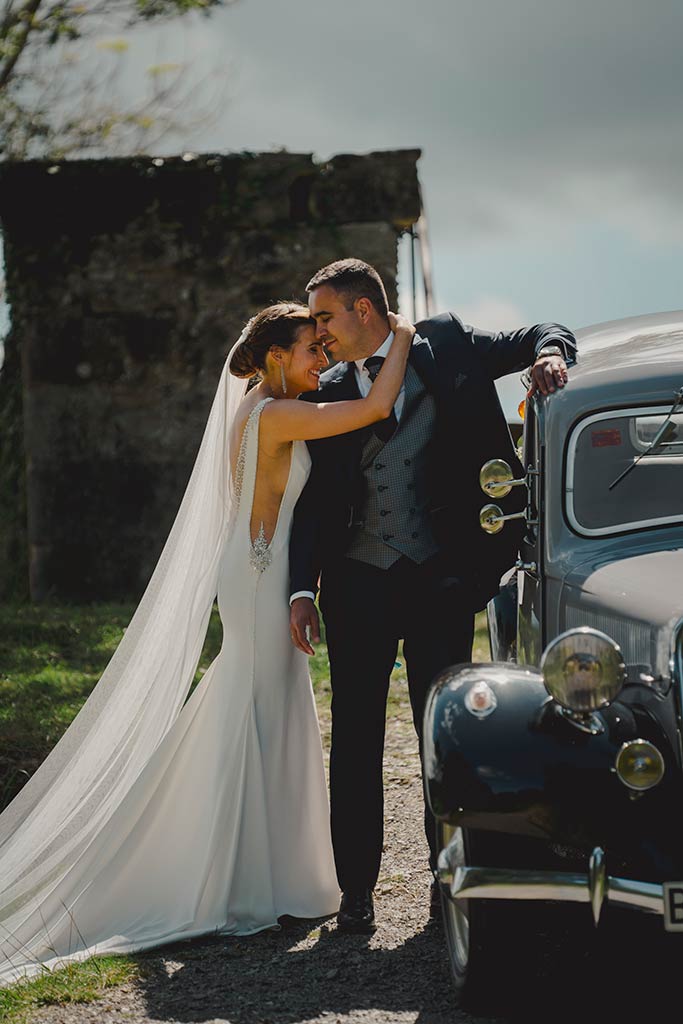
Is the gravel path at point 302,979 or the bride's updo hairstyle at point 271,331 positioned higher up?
the bride's updo hairstyle at point 271,331

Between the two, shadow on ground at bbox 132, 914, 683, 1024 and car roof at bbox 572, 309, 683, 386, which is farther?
car roof at bbox 572, 309, 683, 386

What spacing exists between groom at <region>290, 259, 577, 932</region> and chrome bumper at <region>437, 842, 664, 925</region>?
1.13 m

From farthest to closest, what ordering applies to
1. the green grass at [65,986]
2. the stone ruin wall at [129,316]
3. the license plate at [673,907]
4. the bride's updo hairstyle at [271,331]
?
1. the stone ruin wall at [129,316]
2. the bride's updo hairstyle at [271,331]
3. the green grass at [65,986]
4. the license plate at [673,907]

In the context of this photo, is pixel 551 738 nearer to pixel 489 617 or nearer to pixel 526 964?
pixel 526 964

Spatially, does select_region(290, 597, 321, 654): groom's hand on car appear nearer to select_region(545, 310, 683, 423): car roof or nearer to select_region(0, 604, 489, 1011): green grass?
select_region(545, 310, 683, 423): car roof

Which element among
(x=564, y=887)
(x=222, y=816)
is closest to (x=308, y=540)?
(x=222, y=816)

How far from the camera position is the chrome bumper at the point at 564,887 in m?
2.78

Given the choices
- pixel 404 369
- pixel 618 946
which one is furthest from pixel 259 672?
pixel 618 946

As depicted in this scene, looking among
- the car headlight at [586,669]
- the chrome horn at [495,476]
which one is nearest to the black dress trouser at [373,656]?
the chrome horn at [495,476]

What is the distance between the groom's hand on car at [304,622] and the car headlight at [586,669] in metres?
1.30

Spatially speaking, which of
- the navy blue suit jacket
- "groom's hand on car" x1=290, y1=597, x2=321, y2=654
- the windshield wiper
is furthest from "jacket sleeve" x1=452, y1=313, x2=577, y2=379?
"groom's hand on car" x1=290, y1=597, x2=321, y2=654

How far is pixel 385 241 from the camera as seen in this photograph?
10.4 meters

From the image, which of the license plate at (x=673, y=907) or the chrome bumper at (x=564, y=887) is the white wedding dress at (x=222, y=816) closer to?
the chrome bumper at (x=564, y=887)

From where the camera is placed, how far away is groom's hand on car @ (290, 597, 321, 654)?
13.5ft
